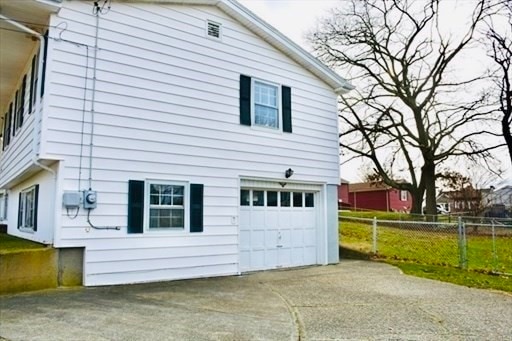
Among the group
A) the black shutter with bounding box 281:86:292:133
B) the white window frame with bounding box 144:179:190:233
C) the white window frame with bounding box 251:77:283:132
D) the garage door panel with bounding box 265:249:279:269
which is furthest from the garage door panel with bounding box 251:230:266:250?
the black shutter with bounding box 281:86:292:133

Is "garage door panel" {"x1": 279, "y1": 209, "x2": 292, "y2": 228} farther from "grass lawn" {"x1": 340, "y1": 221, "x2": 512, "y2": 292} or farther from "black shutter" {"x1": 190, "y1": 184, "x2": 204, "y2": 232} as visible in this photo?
"grass lawn" {"x1": 340, "y1": 221, "x2": 512, "y2": 292}

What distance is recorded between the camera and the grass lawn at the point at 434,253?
380 inches

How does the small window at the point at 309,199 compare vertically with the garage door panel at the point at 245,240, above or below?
above

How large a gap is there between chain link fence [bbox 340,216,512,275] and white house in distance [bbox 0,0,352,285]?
8.89 ft

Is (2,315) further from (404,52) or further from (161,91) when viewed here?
(404,52)

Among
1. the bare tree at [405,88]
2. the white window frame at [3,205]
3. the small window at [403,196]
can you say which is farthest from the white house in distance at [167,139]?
the small window at [403,196]

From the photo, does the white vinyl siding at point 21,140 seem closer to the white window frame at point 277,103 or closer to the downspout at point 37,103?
the downspout at point 37,103

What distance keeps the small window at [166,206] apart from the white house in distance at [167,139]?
0.08 ft

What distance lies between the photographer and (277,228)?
10.6m

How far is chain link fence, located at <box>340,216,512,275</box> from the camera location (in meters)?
11.0

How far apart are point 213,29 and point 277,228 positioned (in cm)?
536

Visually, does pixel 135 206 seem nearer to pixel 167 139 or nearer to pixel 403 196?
pixel 167 139

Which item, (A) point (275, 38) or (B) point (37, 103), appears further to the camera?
(A) point (275, 38)

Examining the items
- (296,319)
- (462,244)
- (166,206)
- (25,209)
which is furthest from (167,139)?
(462,244)
